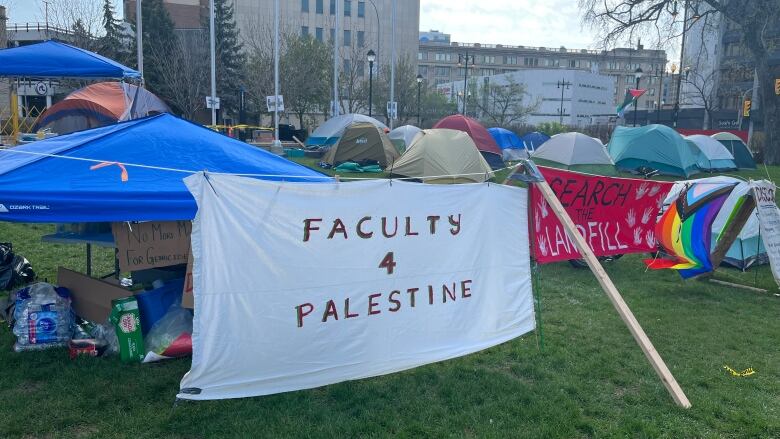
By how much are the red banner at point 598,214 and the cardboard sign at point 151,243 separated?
3.03 metres

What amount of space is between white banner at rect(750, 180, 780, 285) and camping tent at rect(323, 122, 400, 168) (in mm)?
13481

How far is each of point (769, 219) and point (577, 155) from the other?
425 inches

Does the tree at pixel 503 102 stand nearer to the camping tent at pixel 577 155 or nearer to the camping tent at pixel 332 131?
the camping tent at pixel 332 131

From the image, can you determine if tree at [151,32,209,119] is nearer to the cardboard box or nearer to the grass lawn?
the cardboard box

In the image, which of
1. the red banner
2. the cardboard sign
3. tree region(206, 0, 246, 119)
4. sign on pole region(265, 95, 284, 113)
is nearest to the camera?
the cardboard sign

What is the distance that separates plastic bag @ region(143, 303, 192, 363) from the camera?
4727 mm

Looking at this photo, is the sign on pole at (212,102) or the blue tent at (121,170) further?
the sign on pole at (212,102)

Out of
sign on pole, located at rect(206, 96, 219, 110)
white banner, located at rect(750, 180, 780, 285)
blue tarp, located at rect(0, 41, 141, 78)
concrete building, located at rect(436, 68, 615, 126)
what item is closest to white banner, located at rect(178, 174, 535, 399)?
white banner, located at rect(750, 180, 780, 285)

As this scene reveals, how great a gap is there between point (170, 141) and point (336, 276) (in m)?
2.41

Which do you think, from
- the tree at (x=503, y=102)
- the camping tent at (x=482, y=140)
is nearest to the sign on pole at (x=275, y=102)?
the camping tent at (x=482, y=140)

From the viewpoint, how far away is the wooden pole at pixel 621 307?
4.38 m

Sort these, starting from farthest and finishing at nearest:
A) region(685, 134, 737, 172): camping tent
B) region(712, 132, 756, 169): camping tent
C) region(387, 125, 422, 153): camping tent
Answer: region(712, 132, 756, 169): camping tent → region(685, 134, 737, 172): camping tent → region(387, 125, 422, 153): camping tent

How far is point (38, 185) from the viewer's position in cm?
428

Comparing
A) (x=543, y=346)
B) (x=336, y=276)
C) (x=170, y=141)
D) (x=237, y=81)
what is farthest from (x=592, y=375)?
(x=237, y=81)
